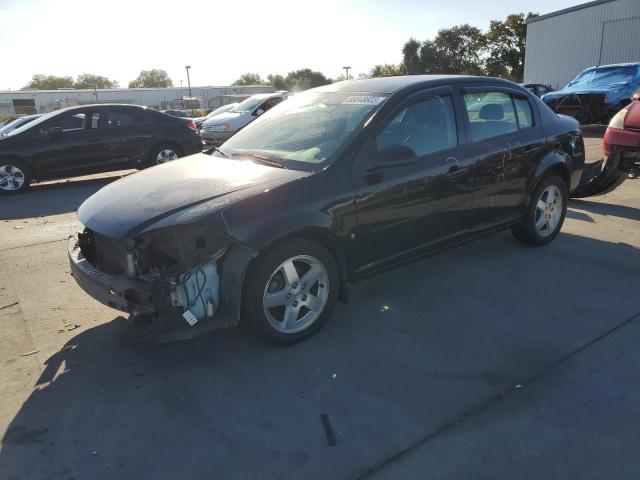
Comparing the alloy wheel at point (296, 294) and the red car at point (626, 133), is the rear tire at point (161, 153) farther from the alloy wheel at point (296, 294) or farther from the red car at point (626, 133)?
the red car at point (626, 133)

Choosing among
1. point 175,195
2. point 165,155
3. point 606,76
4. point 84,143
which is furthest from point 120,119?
point 606,76

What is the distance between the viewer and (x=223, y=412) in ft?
9.44

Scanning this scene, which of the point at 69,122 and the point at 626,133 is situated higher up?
the point at 69,122

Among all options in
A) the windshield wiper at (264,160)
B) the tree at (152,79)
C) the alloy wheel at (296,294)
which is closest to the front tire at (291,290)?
the alloy wheel at (296,294)

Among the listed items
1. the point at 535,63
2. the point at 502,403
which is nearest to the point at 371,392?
the point at 502,403

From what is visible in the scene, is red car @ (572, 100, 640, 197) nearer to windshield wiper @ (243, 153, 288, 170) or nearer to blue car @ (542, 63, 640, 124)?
windshield wiper @ (243, 153, 288, 170)

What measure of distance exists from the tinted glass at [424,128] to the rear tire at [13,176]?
8012 millimetres

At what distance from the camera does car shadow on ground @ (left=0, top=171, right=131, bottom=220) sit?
7863mm

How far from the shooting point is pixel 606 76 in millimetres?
16188

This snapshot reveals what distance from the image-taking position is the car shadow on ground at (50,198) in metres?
7.86

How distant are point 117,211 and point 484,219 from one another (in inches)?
122

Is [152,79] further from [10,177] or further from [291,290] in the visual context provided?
[291,290]

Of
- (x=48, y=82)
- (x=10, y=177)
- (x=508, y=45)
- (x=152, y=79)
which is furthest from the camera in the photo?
(x=152, y=79)

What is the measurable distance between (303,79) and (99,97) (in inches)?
1227
